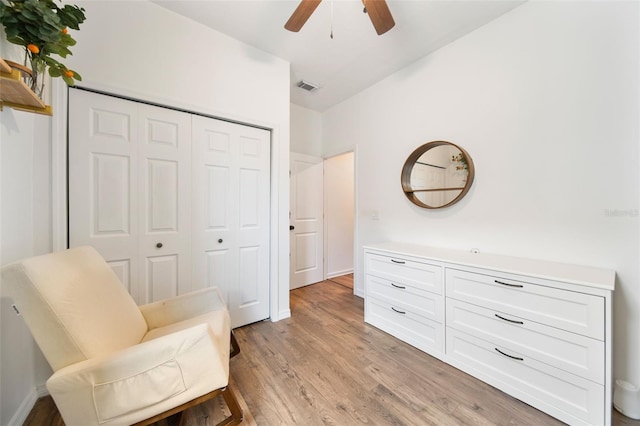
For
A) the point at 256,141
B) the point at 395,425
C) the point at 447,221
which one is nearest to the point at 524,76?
the point at 447,221

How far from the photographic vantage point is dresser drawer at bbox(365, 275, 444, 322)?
5.98 feet

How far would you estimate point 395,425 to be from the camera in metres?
1.25

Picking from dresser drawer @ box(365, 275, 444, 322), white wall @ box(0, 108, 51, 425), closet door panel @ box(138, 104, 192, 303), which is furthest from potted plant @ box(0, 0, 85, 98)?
dresser drawer @ box(365, 275, 444, 322)

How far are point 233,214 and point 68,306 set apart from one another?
129 cm

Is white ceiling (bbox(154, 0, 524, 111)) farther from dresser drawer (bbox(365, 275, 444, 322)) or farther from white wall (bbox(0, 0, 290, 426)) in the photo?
dresser drawer (bbox(365, 275, 444, 322))

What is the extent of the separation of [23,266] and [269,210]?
1643mm

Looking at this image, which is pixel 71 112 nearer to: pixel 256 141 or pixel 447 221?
pixel 256 141

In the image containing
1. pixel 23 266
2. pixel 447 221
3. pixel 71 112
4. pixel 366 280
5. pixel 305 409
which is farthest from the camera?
pixel 366 280

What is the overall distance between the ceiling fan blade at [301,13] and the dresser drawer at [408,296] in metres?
2.13

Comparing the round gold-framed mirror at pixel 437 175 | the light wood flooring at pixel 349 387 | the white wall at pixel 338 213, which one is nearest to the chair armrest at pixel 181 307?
the light wood flooring at pixel 349 387

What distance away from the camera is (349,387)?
1.51 m

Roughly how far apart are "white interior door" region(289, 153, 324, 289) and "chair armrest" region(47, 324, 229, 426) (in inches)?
89.8

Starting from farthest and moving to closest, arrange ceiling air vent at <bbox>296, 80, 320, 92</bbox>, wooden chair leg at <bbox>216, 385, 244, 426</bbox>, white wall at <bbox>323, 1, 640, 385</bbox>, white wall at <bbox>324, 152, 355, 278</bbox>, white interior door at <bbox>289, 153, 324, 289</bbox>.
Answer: white wall at <bbox>324, 152, 355, 278</bbox>, white interior door at <bbox>289, 153, 324, 289</bbox>, ceiling air vent at <bbox>296, 80, 320, 92</bbox>, white wall at <bbox>323, 1, 640, 385</bbox>, wooden chair leg at <bbox>216, 385, 244, 426</bbox>

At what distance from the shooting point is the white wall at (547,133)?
141 centimetres
